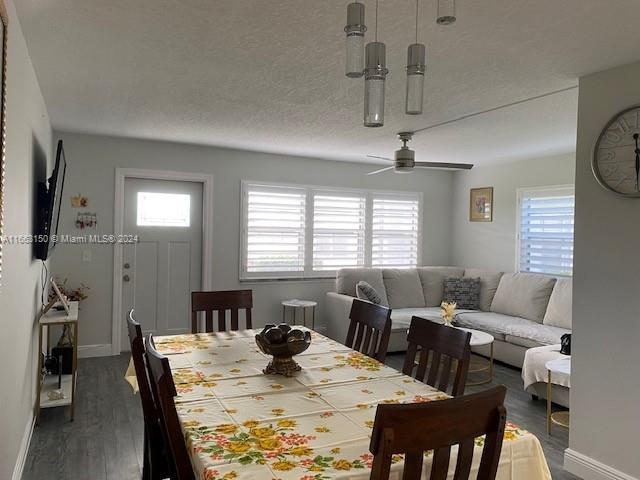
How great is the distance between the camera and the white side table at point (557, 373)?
3445 millimetres

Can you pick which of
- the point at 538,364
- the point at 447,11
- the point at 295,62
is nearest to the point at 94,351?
the point at 295,62

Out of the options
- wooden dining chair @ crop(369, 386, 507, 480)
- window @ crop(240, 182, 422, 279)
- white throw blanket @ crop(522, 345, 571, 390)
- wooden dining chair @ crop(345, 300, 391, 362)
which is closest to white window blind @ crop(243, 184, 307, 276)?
window @ crop(240, 182, 422, 279)

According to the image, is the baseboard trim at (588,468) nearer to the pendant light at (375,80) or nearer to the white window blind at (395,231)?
the pendant light at (375,80)

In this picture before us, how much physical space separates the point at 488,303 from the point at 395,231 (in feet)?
5.27

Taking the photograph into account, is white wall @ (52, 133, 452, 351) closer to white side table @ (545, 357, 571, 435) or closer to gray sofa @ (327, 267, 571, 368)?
gray sofa @ (327, 267, 571, 368)

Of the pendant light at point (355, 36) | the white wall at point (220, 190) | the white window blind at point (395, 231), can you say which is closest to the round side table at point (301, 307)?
the white wall at point (220, 190)

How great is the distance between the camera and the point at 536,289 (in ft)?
17.6

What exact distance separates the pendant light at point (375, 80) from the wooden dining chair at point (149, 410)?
47.5 inches

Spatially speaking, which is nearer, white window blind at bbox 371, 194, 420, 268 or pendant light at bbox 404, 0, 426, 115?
pendant light at bbox 404, 0, 426, 115

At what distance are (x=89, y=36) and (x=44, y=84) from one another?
1.08 meters

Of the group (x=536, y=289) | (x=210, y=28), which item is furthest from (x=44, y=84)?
(x=536, y=289)

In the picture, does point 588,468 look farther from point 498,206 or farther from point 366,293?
point 498,206

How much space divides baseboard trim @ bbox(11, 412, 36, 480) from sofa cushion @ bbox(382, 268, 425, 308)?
4.01 meters

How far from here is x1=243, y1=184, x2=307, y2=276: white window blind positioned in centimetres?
585
